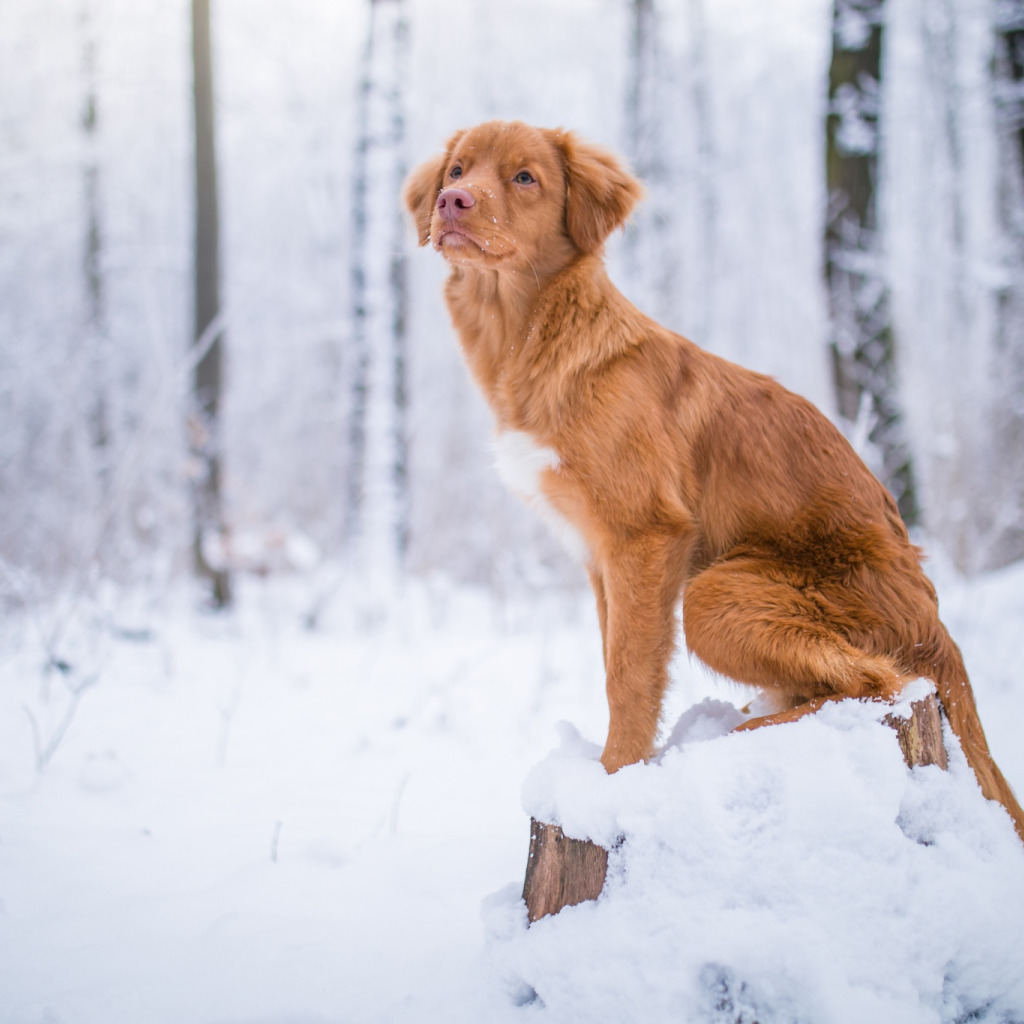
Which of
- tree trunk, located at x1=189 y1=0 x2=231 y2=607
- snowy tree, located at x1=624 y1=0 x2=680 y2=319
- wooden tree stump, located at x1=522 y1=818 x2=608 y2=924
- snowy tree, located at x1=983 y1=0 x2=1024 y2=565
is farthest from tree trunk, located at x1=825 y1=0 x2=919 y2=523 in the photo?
tree trunk, located at x1=189 y1=0 x2=231 y2=607

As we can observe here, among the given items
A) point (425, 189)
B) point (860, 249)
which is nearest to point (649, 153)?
point (860, 249)

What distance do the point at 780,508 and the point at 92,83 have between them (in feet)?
42.8

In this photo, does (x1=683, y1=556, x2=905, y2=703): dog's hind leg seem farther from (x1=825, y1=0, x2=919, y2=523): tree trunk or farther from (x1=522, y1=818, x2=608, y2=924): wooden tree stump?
(x1=825, y1=0, x2=919, y2=523): tree trunk

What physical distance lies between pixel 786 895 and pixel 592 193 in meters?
2.07

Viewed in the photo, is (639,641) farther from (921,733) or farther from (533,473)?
(921,733)

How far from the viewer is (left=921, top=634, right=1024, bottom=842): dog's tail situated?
1.75 m


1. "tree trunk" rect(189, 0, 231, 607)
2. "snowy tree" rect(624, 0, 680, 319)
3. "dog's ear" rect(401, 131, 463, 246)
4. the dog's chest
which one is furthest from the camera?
"snowy tree" rect(624, 0, 680, 319)

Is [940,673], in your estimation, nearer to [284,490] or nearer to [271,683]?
[271,683]

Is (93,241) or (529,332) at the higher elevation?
(93,241)

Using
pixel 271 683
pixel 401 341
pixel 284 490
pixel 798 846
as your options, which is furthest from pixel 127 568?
pixel 284 490

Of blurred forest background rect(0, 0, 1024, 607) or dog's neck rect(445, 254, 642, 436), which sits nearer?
dog's neck rect(445, 254, 642, 436)

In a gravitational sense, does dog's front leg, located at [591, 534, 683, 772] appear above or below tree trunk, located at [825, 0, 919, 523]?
below

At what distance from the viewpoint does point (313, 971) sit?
1701mm

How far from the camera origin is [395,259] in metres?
5.73
